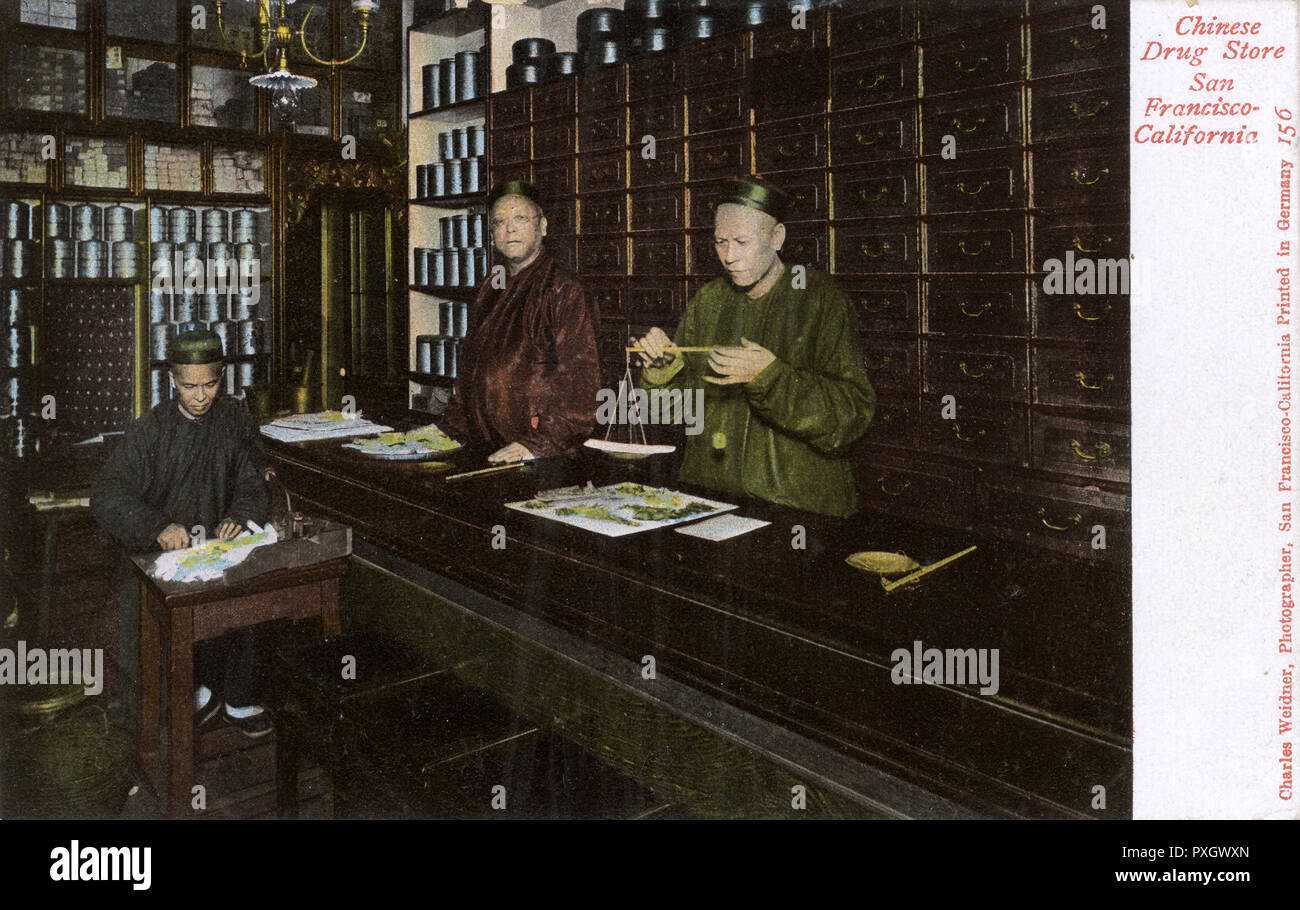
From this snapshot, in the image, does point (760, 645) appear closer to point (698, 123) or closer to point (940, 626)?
point (940, 626)

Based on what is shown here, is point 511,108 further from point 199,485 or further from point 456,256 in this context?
point 199,485

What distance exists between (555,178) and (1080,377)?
8.29 ft

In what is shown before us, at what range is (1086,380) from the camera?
9.01ft

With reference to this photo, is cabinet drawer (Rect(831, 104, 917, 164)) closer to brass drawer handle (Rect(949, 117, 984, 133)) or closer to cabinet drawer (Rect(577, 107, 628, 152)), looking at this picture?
brass drawer handle (Rect(949, 117, 984, 133))

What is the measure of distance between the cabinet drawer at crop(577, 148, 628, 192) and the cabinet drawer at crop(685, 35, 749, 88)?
1.53 ft

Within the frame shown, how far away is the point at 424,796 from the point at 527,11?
411 cm

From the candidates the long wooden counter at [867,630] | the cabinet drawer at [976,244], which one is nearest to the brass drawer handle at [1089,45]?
the cabinet drawer at [976,244]

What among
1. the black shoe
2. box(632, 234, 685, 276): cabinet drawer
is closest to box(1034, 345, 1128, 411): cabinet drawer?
box(632, 234, 685, 276): cabinet drawer

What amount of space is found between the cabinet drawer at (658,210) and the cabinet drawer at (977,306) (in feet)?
3.82

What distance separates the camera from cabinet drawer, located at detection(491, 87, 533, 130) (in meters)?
4.52

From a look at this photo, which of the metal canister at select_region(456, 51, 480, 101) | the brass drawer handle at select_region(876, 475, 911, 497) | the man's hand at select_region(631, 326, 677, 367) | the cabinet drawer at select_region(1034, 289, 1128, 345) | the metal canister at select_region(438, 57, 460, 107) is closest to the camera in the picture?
the man's hand at select_region(631, 326, 677, 367)

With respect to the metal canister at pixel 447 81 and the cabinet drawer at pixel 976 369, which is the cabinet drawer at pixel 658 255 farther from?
the metal canister at pixel 447 81

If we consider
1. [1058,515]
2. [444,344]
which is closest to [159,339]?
[444,344]

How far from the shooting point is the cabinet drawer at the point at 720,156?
3.61 meters
